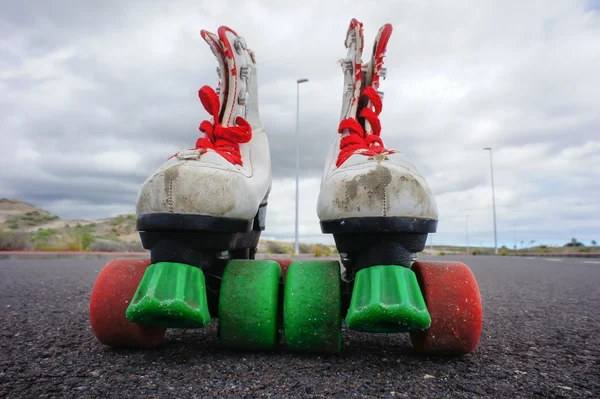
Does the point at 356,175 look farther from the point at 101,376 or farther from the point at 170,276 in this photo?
the point at 101,376

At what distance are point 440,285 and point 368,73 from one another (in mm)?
964

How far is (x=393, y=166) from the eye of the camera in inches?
50.0


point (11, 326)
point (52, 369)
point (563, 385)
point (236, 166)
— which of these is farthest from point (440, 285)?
point (11, 326)

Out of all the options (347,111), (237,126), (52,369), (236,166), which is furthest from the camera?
(347,111)

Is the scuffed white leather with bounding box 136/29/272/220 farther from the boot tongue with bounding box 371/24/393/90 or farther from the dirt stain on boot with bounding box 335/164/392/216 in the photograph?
the boot tongue with bounding box 371/24/393/90

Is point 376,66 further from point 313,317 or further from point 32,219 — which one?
point 32,219

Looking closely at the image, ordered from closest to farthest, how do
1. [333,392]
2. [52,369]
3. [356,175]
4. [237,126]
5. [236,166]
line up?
[333,392] < [52,369] < [356,175] < [236,166] < [237,126]

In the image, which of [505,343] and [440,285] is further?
[505,343]

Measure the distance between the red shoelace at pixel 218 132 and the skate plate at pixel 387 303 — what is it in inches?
25.6

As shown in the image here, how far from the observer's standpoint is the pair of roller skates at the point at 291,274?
1166 millimetres

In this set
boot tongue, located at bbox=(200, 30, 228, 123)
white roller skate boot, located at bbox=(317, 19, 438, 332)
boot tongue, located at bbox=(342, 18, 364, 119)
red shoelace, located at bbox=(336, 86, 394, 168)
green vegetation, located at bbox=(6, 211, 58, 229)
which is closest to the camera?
white roller skate boot, located at bbox=(317, 19, 438, 332)

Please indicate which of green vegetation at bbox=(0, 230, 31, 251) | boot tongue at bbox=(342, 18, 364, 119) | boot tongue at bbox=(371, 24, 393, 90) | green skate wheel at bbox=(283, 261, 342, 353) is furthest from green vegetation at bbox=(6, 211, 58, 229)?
green skate wheel at bbox=(283, 261, 342, 353)

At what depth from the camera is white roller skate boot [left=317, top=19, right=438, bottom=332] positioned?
1117 millimetres

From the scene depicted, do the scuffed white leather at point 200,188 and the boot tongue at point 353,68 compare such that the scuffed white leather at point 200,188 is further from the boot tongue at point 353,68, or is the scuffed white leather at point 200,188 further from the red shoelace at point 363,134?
the boot tongue at point 353,68
